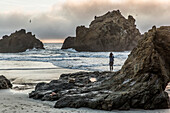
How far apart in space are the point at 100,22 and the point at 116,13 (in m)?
7.25

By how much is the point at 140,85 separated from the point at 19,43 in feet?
335

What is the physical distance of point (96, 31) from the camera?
88250mm

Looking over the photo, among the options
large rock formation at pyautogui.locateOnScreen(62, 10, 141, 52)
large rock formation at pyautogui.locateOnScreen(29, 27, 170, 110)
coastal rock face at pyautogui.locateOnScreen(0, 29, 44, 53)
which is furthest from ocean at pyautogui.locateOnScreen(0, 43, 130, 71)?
coastal rock face at pyautogui.locateOnScreen(0, 29, 44, 53)

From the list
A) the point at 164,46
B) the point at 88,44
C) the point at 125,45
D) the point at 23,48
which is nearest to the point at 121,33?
the point at 125,45

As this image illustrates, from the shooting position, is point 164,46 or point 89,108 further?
point 164,46

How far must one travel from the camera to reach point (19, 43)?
340ft

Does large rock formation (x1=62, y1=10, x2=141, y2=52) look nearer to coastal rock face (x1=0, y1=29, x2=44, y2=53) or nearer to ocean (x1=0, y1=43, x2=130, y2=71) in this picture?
coastal rock face (x1=0, y1=29, x2=44, y2=53)

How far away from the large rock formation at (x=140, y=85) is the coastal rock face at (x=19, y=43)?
9624 cm

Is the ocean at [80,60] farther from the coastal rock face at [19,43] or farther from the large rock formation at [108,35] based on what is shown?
the coastal rock face at [19,43]

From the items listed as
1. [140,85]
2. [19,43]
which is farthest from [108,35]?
[140,85]

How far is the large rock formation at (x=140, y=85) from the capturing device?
651 centimetres

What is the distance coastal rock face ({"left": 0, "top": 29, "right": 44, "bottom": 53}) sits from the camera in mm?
102562

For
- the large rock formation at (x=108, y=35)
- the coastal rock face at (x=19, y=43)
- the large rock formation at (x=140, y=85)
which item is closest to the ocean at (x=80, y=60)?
the large rock formation at (x=140, y=85)

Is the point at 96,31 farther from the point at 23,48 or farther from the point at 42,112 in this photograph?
the point at 42,112
